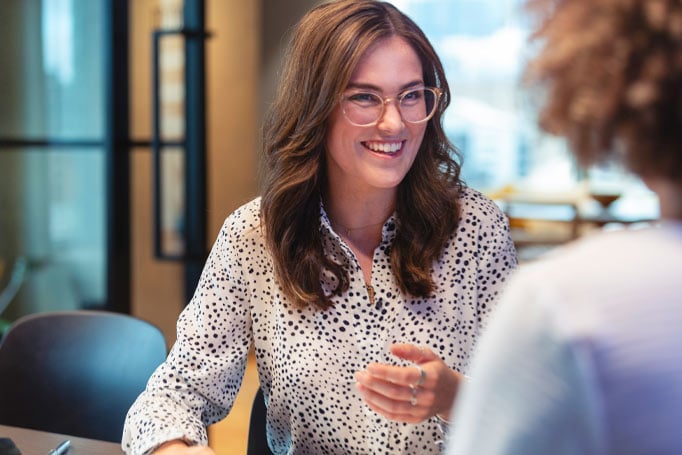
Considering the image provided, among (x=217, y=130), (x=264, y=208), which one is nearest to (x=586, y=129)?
(x=264, y=208)

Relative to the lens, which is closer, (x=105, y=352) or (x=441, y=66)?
(x=441, y=66)

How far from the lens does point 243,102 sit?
5.49 m

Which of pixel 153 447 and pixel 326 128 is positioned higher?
pixel 326 128

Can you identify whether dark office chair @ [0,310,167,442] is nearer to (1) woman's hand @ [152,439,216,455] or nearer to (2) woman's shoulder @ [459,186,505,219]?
(1) woman's hand @ [152,439,216,455]

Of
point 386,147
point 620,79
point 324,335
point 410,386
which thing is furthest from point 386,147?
point 620,79

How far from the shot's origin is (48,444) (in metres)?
1.58

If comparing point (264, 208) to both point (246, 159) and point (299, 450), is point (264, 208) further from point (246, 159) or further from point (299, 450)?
point (246, 159)

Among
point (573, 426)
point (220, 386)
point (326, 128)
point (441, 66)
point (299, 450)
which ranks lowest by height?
point (299, 450)

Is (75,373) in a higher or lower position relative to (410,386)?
lower

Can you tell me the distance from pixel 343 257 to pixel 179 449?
0.49 m

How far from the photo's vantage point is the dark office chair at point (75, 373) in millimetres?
1999

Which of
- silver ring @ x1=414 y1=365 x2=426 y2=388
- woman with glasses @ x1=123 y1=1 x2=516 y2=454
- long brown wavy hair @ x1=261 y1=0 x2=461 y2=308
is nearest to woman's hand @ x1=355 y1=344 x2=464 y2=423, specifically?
silver ring @ x1=414 y1=365 x2=426 y2=388

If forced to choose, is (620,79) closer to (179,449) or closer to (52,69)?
(179,449)

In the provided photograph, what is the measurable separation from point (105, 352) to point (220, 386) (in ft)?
1.58
